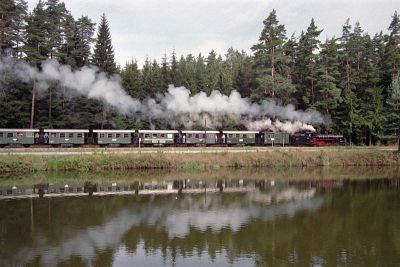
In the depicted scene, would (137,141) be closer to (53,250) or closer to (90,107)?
(90,107)

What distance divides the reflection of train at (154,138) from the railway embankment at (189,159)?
739 centimetres

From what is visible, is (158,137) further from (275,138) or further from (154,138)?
(275,138)

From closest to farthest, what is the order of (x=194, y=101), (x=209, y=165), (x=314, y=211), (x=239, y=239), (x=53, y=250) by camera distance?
1. (x=53, y=250)
2. (x=239, y=239)
3. (x=314, y=211)
4. (x=209, y=165)
5. (x=194, y=101)

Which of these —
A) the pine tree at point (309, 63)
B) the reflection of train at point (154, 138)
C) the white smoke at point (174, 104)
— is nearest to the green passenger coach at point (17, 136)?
the reflection of train at point (154, 138)

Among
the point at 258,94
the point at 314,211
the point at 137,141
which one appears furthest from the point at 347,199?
the point at 258,94

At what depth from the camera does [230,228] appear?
76.6ft

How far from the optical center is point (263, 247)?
20.2 m

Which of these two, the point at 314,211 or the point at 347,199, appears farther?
the point at 347,199

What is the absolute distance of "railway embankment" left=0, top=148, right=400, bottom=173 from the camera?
1765 inches

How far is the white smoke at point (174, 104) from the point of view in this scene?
197ft

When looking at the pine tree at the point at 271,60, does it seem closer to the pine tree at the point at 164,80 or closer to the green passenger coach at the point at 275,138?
the green passenger coach at the point at 275,138

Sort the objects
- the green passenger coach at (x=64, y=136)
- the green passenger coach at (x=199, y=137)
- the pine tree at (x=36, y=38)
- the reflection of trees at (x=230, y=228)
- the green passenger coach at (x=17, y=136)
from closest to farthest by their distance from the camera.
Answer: the reflection of trees at (x=230, y=228)
the green passenger coach at (x=17, y=136)
the green passenger coach at (x=64, y=136)
the pine tree at (x=36, y=38)
the green passenger coach at (x=199, y=137)

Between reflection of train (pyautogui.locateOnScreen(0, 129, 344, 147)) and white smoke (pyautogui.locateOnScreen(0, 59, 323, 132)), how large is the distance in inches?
99.8

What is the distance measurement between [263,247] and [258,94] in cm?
5099
